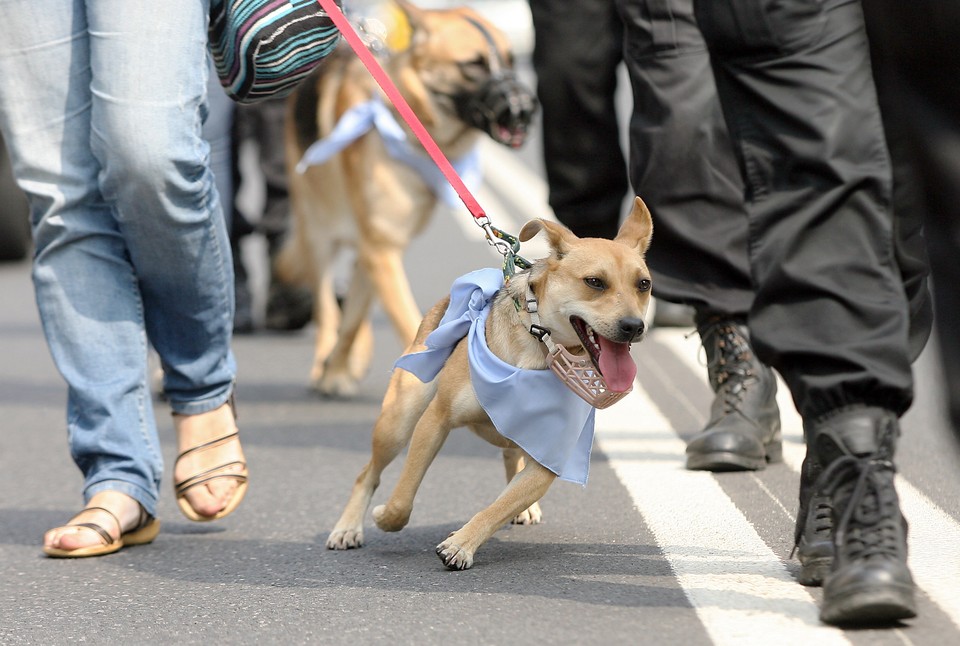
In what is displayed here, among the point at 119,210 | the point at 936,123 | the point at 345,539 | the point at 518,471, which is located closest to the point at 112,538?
the point at 345,539

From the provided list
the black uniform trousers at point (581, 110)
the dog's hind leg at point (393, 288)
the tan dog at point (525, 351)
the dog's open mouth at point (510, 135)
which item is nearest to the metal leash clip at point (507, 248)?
the tan dog at point (525, 351)

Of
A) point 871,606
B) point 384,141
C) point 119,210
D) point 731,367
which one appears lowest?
point 731,367

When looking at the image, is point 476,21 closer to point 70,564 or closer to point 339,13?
point 339,13

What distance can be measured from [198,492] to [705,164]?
177 centimetres

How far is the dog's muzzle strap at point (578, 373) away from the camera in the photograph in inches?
130

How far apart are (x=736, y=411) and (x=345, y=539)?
1.20m

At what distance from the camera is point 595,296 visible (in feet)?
11.2

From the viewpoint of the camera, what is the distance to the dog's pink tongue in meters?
3.32

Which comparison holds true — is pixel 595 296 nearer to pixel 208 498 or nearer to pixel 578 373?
pixel 578 373

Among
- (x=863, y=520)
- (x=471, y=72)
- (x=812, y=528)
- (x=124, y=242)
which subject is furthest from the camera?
(x=471, y=72)

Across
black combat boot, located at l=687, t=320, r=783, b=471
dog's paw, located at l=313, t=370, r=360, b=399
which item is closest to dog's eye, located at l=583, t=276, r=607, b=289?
black combat boot, located at l=687, t=320, r=783, b=471

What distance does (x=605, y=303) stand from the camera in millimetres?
3381

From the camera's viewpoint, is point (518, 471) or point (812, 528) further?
point (518, 471)

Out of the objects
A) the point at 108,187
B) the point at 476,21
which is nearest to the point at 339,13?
the point at 108,187
